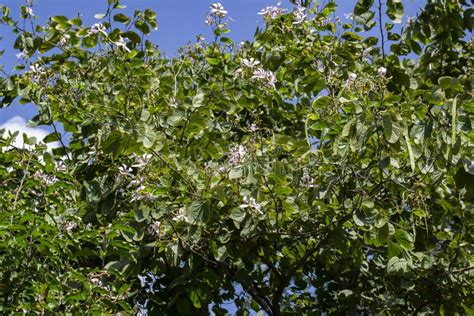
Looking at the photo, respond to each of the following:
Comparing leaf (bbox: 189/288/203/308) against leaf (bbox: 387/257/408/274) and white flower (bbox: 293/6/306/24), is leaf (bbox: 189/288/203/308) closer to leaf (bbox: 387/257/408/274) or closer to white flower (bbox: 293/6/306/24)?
→ leaf (bbox: 387/257/408/274)

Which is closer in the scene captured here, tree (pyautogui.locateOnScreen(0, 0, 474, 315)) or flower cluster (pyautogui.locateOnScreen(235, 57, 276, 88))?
tree (pyautogui.locateOnScreen(0, 0, 474, 315))

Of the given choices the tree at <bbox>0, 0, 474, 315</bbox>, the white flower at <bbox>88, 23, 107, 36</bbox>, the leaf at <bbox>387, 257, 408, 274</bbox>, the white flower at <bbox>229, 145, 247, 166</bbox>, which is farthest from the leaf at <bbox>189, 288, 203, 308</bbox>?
the white flower at <bbox>88, 23, 107, 36</bbox>

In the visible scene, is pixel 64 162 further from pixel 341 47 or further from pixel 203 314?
pixel 341 47

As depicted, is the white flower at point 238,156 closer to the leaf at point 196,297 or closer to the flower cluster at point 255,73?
the flower cluster at point 255,73

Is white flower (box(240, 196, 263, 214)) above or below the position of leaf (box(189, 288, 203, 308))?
above

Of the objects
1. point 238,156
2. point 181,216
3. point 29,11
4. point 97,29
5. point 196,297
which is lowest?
point 196,297

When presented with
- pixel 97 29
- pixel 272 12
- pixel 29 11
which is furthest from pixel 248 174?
pixel 29 11

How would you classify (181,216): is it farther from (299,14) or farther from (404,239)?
(299,14)

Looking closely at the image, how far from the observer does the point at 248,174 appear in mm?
3086

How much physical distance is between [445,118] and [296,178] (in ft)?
2.19

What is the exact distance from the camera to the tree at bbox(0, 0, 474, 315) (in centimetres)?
307

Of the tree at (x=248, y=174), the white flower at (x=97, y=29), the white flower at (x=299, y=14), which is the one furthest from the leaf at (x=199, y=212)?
the white flower at (x=299, y=14)

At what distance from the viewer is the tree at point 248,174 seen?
3070 mm

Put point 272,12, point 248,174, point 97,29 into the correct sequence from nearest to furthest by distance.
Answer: point 248,174 → point 97,29 → point 272,12
